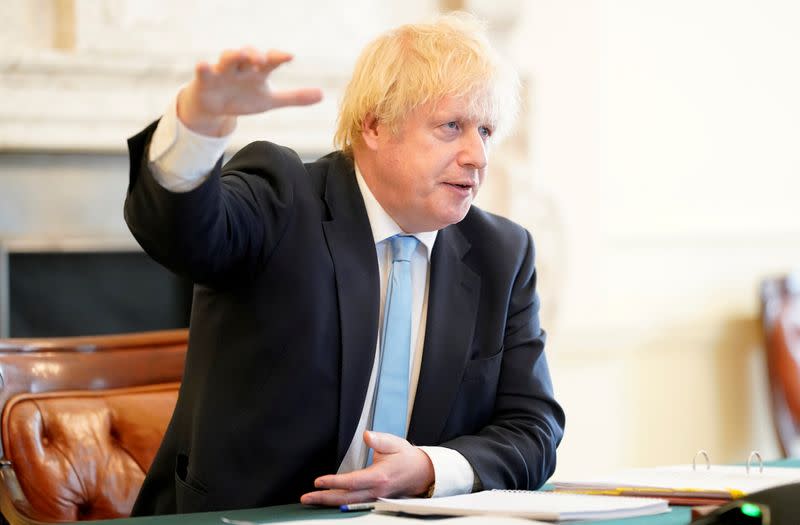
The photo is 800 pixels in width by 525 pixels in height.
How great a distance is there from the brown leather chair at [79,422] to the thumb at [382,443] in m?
0.60


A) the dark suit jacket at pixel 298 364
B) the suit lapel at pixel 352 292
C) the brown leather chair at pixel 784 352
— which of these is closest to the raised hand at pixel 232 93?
the dark suit jacket at pixel 298 364

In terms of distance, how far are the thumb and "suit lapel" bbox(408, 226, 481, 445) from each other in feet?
0.67

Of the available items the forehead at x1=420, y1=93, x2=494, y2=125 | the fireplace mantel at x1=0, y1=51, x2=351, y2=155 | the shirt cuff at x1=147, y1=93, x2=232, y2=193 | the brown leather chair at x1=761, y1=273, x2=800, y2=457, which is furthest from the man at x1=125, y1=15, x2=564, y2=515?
the brown leather chair at x1=761, y1=273, x2=800, y2=457

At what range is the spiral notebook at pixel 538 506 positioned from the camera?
4.22 ft

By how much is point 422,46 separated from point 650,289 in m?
3.14

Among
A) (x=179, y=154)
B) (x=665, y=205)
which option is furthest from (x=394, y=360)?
(x=665, y=205)

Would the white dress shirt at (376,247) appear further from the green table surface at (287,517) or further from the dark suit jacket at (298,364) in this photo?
the green table surface at (287,517)

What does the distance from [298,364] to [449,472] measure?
0.90 ft

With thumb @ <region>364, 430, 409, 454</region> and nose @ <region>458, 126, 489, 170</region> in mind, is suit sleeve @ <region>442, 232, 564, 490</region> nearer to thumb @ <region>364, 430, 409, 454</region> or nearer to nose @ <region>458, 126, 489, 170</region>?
thumb @ <region>364, 430, 409, 454</region>

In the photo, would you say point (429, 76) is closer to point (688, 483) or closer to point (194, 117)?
point (194, 117)

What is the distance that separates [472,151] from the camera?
1.78 metres

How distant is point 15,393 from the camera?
1.93 metres

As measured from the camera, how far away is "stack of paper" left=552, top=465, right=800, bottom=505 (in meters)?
1.43

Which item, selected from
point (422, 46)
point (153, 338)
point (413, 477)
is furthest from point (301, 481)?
point (422, 46)
